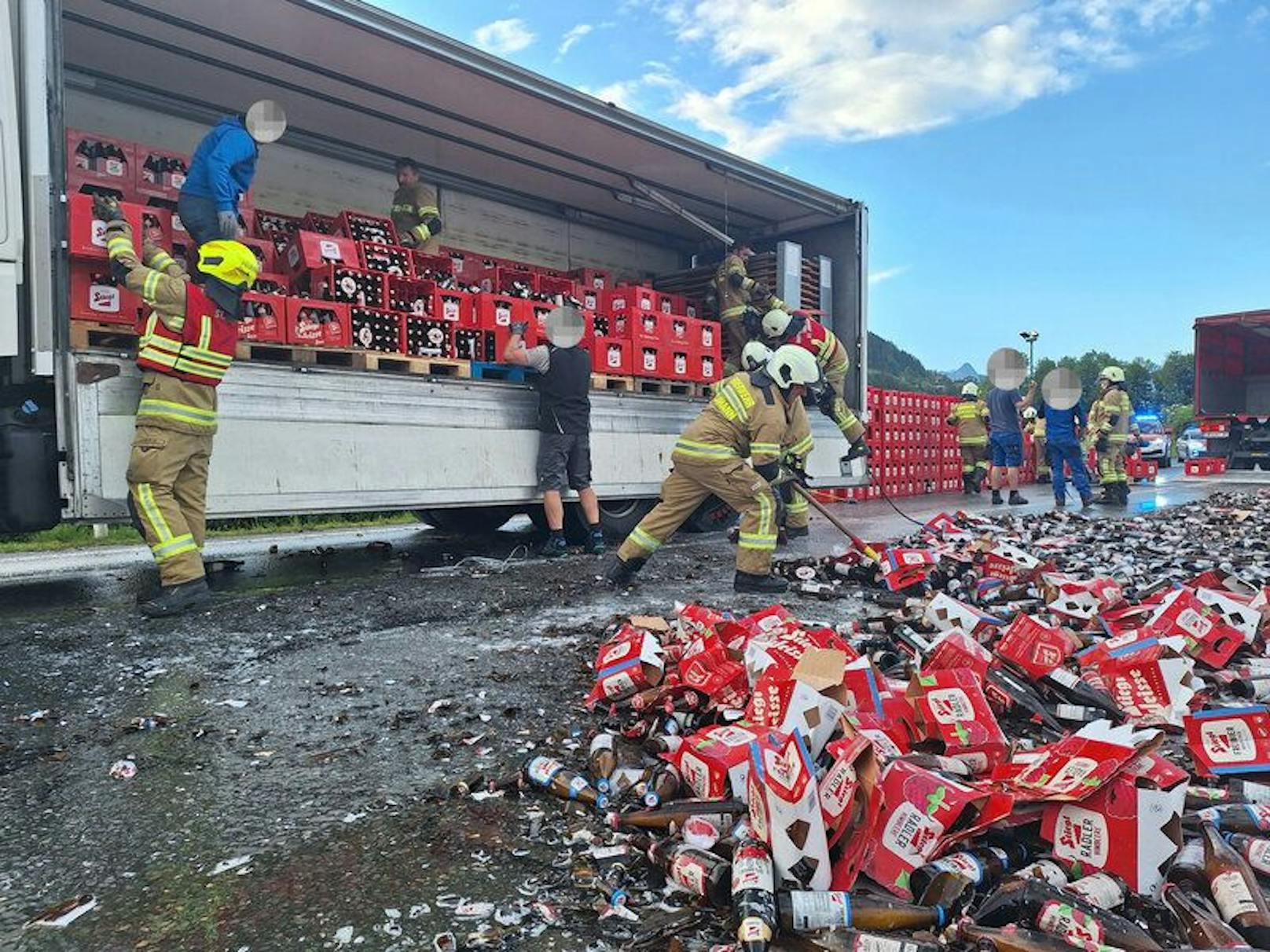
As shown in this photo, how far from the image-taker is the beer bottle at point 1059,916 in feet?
5.22

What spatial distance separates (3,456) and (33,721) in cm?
203

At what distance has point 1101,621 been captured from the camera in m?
3.90

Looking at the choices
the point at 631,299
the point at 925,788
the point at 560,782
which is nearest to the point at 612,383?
the point at 631,299

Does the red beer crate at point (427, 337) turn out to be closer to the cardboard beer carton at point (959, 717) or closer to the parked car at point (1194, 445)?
the cardboard beer carton at point (959, 717)

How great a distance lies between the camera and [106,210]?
4.48 m

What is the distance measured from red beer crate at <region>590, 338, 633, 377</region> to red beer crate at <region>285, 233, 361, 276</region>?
2.07 metres

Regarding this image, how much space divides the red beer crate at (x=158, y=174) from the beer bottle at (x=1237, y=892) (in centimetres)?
645

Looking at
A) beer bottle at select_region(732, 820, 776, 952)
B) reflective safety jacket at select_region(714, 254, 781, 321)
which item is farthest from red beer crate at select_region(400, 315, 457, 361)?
beer bottle at select_region(732, 820, 776, 952)

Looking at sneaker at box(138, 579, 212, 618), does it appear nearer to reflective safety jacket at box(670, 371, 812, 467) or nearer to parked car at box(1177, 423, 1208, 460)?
reflective safety jacket at box(670, 371, 812, 467)

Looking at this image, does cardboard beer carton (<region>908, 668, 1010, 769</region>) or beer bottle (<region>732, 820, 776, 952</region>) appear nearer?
beer bottle (<region>732, 820, 776, 952</region>)

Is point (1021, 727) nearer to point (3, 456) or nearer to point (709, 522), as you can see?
point (3, 456)

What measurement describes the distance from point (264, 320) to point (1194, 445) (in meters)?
25.9

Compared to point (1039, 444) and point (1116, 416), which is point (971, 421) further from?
point (1039, 444)

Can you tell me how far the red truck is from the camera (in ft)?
54.3
